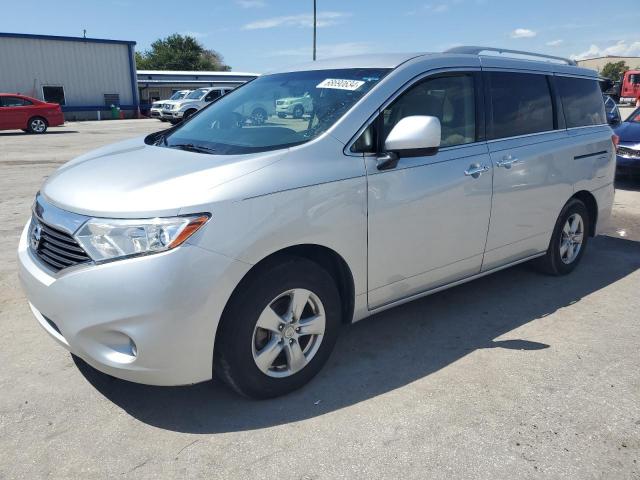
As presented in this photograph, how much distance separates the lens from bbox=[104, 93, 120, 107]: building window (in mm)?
38906

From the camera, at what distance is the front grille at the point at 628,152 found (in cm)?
889

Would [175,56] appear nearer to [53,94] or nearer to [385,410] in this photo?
[53,94]

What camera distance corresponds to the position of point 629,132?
30.5 feet

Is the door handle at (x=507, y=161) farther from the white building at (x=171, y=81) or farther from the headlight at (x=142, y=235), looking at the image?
the white building at (x=171, y=81)

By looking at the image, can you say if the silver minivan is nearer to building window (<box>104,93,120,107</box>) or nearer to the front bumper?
the front bumper

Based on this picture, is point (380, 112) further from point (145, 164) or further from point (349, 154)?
point (145, 164)

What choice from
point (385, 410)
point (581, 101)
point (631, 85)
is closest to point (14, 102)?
point (581, 101)

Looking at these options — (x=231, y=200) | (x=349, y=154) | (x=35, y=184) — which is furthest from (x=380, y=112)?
(x=35, y=184)

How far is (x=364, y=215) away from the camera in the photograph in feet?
9.78

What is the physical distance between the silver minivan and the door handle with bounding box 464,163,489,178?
0.05m

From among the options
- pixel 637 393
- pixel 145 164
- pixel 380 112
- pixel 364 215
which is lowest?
pixel 637 393

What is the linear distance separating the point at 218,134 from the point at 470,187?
1.67 m

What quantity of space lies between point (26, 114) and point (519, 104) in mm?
21871

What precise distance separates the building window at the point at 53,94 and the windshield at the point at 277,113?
37.4 m
